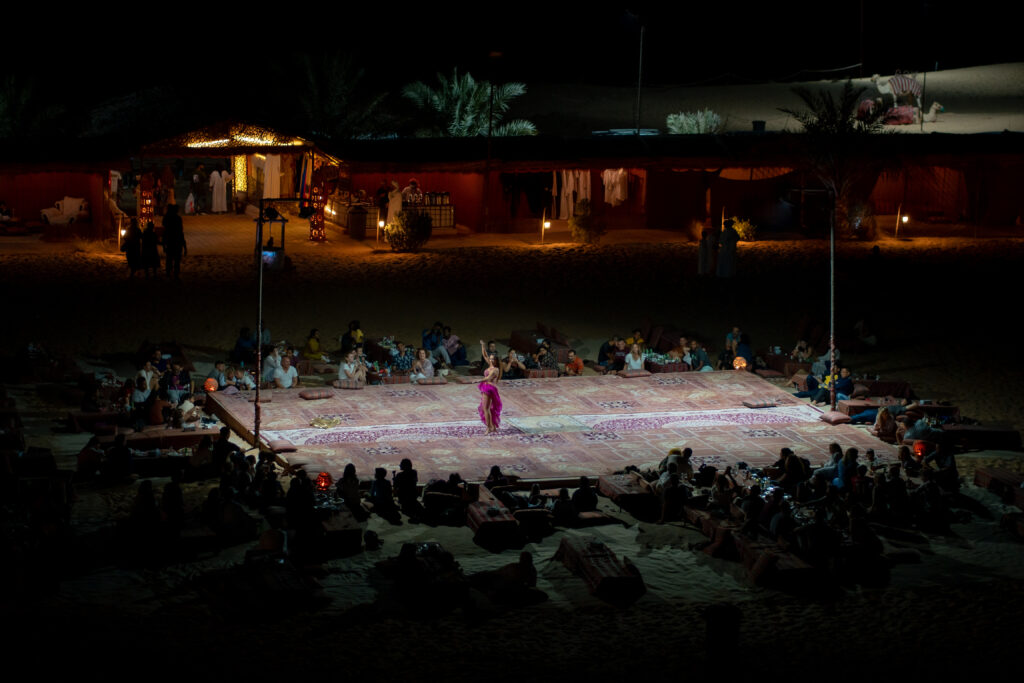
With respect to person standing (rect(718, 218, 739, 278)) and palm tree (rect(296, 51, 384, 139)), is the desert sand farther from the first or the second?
palm tree (rect(296, 51, 384, 139))

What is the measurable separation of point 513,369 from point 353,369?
2.66 metres

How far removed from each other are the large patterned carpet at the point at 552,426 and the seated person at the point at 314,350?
219 centimetres

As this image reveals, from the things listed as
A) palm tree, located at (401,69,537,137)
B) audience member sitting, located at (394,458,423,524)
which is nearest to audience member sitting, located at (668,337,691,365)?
audience member sitting, located at (394,458,423,524)

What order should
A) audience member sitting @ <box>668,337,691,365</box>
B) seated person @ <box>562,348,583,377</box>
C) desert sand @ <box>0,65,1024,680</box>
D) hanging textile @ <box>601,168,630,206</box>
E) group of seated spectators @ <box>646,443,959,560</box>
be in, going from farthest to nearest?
hanging textile @ <box>601,168,630,206</box>
audience member sitting @ <box>668,337,691,365</box>
seated person @ <box>562,348,583,377</box>
group of seated spectators @ <box>646,443,959,560</box>
desert sand @ <box>0,65,1024,680</box>

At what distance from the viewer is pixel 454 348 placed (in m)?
25.7

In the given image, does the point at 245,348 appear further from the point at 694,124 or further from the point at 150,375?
the point at 694,124

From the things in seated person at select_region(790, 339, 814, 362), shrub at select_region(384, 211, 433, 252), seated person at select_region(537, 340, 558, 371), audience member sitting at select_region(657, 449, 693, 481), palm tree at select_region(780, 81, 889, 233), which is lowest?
audience member sitting at select_region(657, 449, 693, 481)

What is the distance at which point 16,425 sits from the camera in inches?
813

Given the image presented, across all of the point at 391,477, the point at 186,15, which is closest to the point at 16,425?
the point at 391,477

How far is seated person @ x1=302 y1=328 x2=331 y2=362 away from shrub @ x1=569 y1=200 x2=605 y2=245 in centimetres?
1002

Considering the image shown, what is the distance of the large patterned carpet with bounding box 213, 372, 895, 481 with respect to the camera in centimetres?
1998

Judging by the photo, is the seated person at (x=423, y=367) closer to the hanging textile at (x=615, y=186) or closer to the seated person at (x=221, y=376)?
the seated person at (x=221, y=376)

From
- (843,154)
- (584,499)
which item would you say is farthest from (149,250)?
(843,154)

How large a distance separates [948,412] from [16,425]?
13215mm
